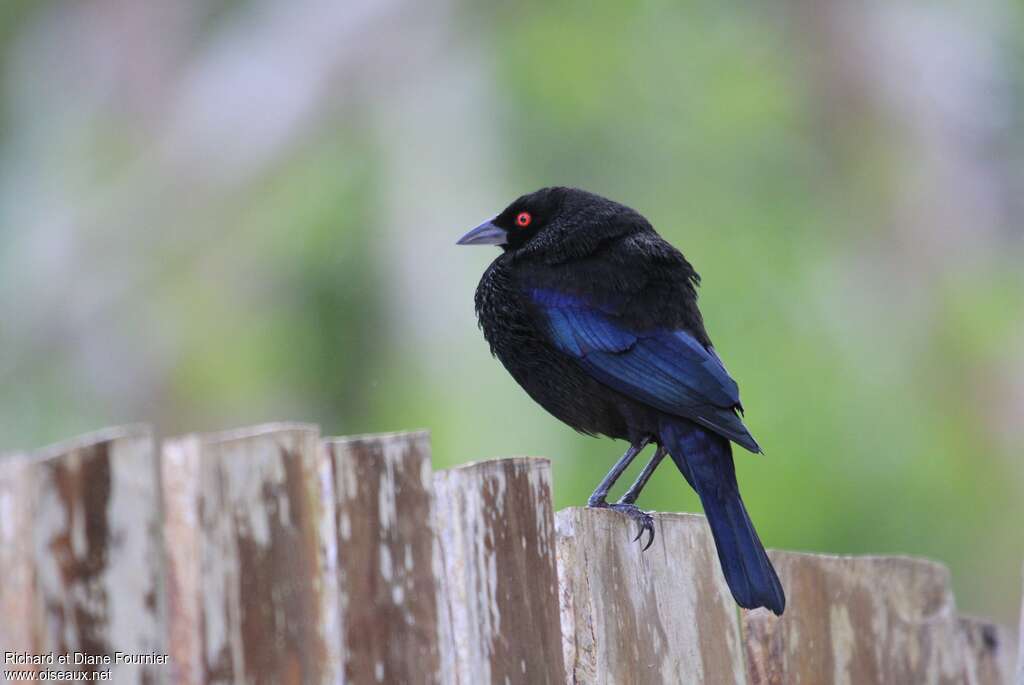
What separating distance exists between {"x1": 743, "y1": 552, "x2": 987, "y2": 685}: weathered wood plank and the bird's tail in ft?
0.51

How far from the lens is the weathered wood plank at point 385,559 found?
253cm

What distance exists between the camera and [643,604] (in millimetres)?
3031

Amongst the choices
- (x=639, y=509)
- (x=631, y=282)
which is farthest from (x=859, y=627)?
(x=631, y=282)

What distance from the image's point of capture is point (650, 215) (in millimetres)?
9094

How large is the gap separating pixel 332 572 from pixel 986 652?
2.02m

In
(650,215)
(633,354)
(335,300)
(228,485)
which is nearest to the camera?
(228,485)

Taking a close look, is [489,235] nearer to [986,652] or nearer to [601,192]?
[986,652]

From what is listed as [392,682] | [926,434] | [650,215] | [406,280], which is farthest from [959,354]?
[392,682]

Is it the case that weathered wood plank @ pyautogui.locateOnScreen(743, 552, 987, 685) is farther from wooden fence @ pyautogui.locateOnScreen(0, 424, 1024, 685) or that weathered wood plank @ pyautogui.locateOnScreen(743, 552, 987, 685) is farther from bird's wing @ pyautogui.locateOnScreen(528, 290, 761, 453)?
bird's wing @ pyautogui.locateOnScreen(528, 290, 761, 453)

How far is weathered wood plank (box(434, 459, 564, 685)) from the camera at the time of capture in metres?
2.66

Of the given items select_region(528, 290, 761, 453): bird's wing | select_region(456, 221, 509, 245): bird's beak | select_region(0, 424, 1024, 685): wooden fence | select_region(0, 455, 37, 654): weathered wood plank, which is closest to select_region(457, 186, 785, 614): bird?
select_region(528, 290, 761, 453): bird's wing

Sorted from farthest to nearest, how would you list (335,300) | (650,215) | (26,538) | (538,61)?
(335,300) < (538,61) < (650,215) < (26,538)

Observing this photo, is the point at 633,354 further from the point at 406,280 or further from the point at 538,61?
the point at 538,61

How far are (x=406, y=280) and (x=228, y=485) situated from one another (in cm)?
693
